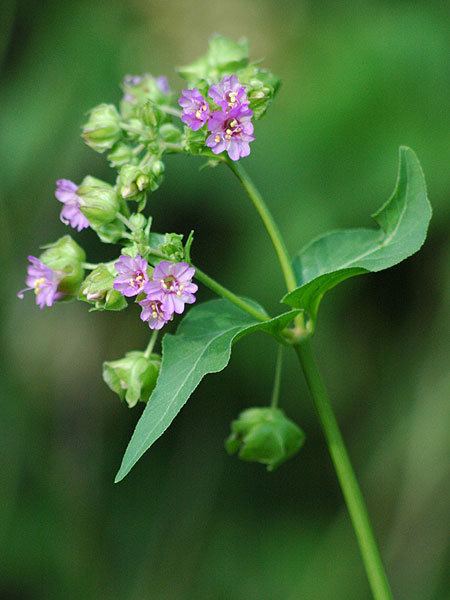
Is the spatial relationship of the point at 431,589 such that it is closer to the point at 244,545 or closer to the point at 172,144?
the point at 244,545

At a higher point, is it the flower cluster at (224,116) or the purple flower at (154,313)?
the flower cluster at (224,116)

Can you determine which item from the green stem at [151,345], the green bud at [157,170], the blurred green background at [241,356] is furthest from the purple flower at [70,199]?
the blurred green background at [241,356]

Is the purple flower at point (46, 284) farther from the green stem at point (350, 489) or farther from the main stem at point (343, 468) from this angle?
the green stem at point (350, 489)

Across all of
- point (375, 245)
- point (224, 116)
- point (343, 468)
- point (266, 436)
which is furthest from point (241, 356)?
point (224, 116)

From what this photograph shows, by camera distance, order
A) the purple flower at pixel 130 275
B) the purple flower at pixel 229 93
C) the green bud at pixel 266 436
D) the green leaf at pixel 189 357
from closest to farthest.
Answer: the green leaf at pixel 189 357, the purple flower at pixel 130 275, the purple flower at pixel 229 93, the green bud at pixel 266 436

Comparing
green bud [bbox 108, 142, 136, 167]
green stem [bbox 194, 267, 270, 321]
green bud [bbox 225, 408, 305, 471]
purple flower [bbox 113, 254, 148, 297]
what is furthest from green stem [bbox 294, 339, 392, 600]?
green bud [bbox 108, 142, 136, 167]

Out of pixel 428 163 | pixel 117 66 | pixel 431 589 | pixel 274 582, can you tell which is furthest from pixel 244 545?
pixel 117 66

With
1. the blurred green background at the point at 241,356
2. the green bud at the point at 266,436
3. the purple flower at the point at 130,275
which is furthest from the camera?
the blurred green background at the point at 241,356

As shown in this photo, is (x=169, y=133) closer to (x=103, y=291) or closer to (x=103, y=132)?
(x=103, y=132)

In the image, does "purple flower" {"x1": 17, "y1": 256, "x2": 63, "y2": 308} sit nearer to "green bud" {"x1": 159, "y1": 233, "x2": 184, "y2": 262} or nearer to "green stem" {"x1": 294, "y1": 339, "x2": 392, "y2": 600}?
"green bud" {"x1": 159, "y1": 233, "x2": 184, "y2": 262}
